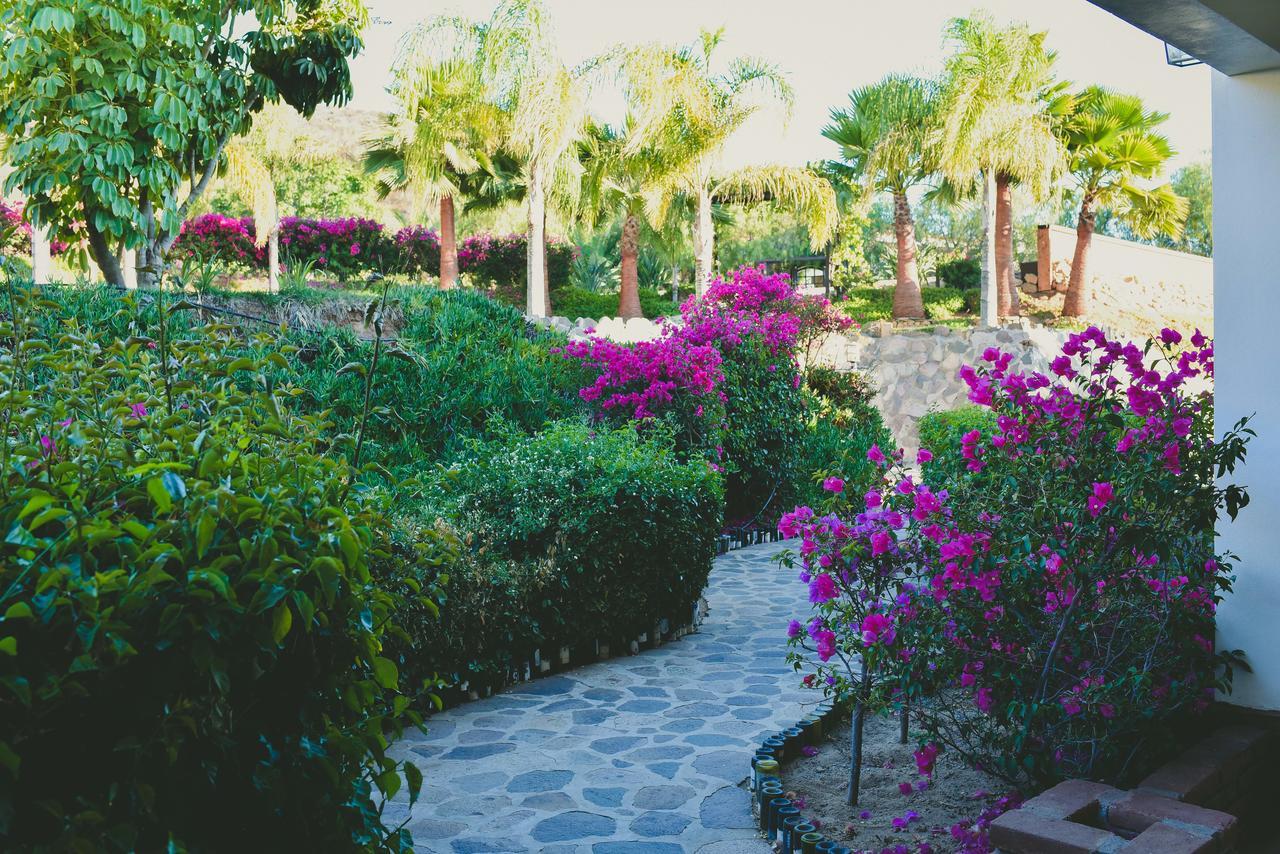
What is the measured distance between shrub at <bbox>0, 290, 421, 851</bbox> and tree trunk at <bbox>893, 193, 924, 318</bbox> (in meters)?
24.0

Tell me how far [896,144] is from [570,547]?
63.6ft

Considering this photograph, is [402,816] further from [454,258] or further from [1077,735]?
[454,258]

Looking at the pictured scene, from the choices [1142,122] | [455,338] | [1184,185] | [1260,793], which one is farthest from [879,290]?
[1260,793]

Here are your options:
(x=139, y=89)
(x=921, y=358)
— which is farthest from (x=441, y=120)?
(x=921, y=358)

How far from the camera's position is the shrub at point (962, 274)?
29.3 m

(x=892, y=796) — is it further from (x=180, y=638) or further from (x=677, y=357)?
(x=677, y=357)

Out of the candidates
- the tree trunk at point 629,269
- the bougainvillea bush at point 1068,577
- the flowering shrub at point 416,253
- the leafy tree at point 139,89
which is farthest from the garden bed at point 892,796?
the flowering shrub at point 416,253

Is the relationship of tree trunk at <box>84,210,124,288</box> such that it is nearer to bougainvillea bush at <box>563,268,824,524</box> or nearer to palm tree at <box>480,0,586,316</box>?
bougainvillea bush at <box>563,268,824,524</box>

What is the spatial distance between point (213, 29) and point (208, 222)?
1355cm

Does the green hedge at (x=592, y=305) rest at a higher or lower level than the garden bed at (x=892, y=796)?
higher

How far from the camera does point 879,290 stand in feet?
97.2

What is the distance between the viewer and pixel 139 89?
423 inches

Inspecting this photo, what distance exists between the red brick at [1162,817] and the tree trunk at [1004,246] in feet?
73.1

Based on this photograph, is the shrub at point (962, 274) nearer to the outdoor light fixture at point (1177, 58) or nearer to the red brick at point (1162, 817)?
the outdoor light fixture at point (1177, 58)
